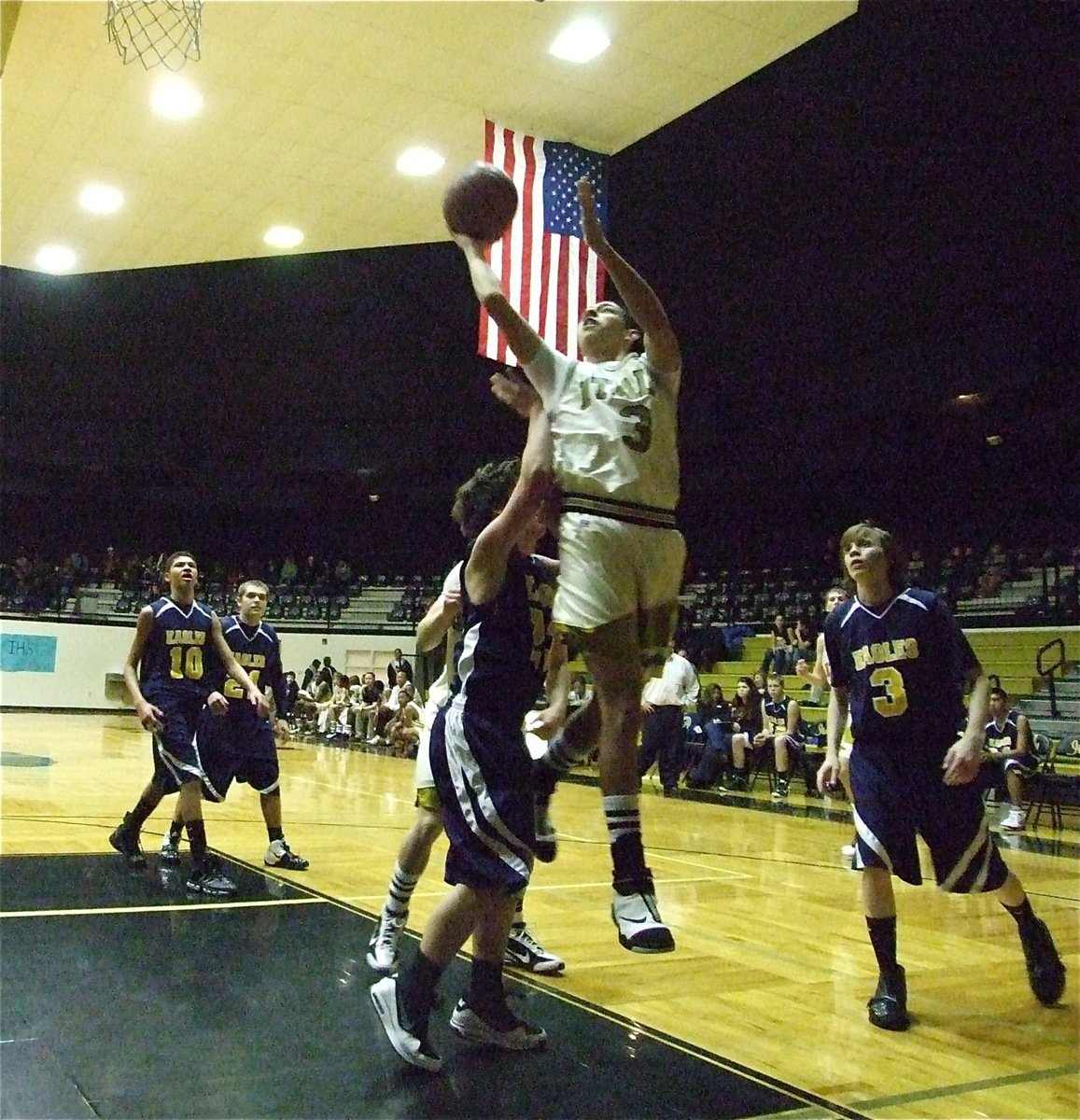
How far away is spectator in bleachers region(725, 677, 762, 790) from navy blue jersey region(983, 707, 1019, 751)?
8.86ft

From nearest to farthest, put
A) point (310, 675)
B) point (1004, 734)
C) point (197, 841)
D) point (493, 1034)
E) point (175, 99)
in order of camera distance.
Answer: point (493, 1034) < point (197, 841) < point (175, 99) < point (1004, 734) < point (310, 675)

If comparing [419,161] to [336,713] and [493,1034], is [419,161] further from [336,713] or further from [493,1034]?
[336,713]

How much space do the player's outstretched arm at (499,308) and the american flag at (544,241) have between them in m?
3.96

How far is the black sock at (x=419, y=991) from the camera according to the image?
274 centimetres

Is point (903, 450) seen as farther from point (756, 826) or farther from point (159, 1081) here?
point (159, 1081)

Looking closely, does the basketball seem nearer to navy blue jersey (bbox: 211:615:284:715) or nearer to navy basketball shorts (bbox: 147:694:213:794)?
navy basketball shorts (bbox: 147:694:213:794)

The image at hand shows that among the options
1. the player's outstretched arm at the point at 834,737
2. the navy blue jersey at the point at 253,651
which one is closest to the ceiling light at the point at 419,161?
the navy blue jersey at the point at 253,651

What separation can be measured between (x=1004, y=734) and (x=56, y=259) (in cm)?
902

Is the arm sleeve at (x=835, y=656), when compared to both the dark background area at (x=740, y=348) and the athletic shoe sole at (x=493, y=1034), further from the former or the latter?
the dark background area at (x=740, y=348)

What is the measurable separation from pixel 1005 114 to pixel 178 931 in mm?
8836

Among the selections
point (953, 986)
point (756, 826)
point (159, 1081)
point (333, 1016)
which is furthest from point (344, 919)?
point (756, 826)

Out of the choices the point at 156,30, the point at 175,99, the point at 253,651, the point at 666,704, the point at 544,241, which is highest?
the point at 156,30

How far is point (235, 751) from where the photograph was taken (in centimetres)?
562

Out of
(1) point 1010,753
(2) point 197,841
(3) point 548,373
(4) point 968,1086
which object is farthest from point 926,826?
(1) point 1010,753
